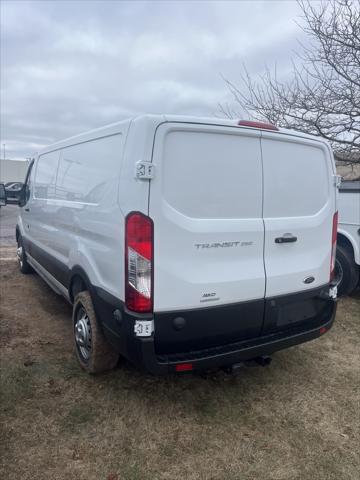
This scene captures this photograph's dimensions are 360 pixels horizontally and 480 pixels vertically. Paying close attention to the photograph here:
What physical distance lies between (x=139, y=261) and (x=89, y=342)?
1273mm

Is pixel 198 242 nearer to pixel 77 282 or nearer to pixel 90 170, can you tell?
pixel 90 170

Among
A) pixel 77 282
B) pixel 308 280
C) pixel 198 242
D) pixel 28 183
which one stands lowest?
pixel 77 282

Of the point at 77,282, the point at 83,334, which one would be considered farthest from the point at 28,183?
the point at 83,334

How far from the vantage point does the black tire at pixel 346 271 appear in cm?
593

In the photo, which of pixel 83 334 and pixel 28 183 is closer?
pixel 83 334

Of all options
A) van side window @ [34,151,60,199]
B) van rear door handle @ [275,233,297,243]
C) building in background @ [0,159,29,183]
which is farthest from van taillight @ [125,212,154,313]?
building in background @ [0,159,29,183]

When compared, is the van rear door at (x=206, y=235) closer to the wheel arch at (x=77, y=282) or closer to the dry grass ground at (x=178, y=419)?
the dry grass ground at (x=178, y=419)

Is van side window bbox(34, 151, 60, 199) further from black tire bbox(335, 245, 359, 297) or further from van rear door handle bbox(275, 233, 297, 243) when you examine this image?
black tire bbox(335, 245, 359, 297)

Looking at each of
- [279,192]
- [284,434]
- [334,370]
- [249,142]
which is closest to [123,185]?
[249,142]

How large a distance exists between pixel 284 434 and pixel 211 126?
7.59 feet

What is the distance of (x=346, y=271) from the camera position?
5.97 m

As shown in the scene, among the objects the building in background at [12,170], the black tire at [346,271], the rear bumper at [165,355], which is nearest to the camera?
the rear bumper at [165,355]

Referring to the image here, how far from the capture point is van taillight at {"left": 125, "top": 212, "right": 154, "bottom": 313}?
257 centimetres

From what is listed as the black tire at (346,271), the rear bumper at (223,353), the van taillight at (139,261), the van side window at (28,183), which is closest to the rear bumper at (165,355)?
the rear bumper at (223,353)
